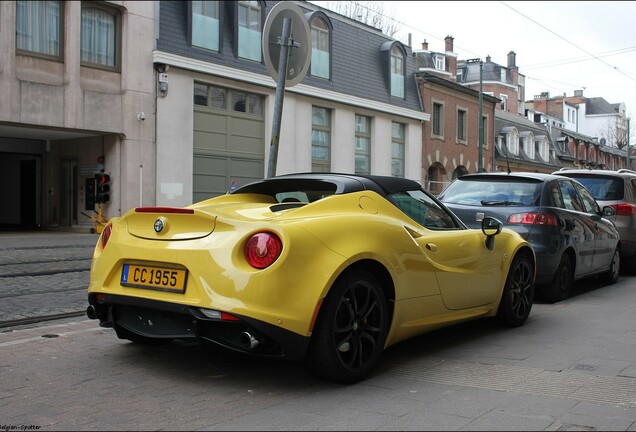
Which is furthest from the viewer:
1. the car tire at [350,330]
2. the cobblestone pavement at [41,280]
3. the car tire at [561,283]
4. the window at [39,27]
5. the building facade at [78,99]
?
the window at [39,27]

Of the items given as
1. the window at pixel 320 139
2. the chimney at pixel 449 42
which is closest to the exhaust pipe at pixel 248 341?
the window at pixel 320 139

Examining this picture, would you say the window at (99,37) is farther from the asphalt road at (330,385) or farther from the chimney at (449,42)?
the chimney at (449,42)

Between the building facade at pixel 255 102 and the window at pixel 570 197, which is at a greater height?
the building facade at pixel 255 102

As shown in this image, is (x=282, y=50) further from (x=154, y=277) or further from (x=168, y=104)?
(x=168, y=104)

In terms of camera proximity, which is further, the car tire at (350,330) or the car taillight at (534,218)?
the car taillight at (534,218)

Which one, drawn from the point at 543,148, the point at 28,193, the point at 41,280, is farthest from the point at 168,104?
the point at 543,148

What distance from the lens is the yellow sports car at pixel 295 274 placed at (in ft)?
13.1

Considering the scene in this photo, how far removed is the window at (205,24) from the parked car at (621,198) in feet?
45.7

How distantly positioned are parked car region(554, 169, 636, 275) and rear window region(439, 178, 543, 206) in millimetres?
3655

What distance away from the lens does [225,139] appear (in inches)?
899

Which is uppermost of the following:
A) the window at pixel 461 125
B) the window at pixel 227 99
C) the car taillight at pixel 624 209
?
the window at pixel 461 125

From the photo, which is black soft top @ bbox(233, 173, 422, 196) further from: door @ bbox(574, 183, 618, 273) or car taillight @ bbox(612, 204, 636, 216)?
car taillight @ bbox(612, 204, 636, 216)

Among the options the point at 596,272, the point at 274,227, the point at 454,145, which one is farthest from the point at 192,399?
the point at 454,145

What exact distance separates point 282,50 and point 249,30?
16.7 metres
